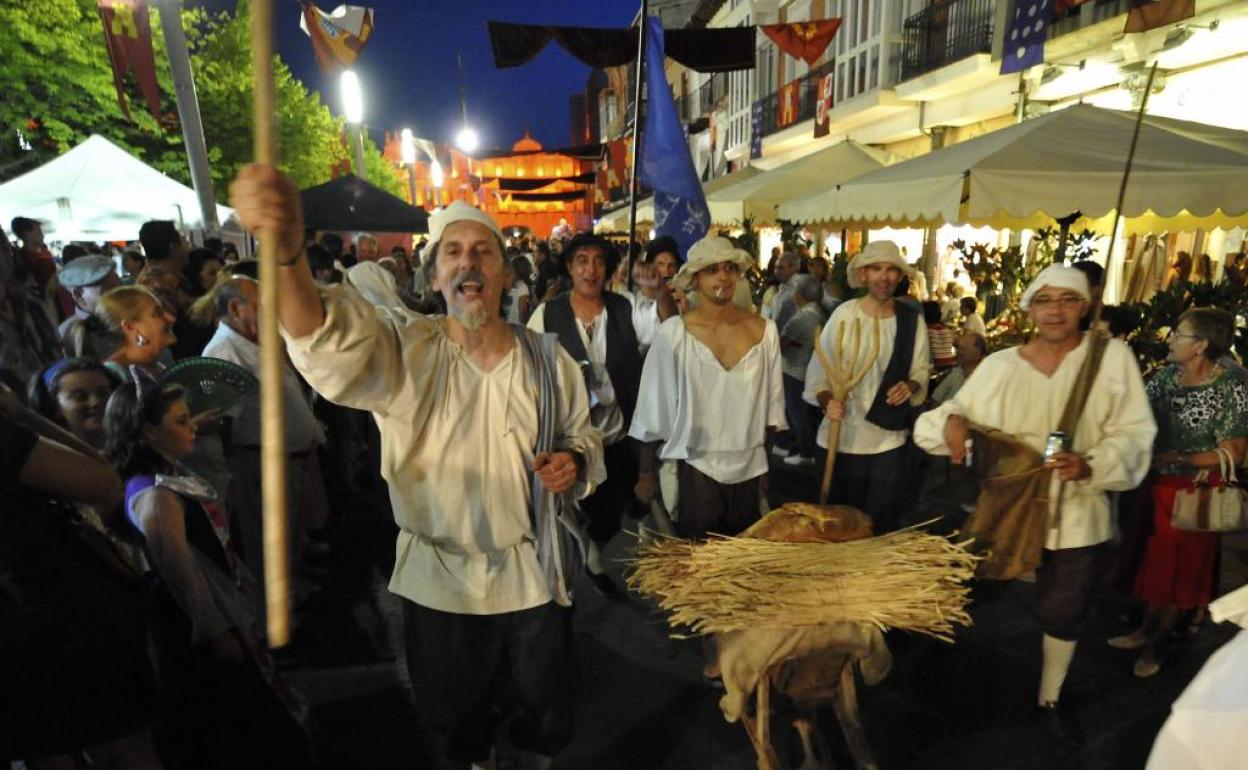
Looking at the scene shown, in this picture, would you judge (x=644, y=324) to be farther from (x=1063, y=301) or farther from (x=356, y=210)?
(x=356, y=210)

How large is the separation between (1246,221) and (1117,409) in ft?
15.9

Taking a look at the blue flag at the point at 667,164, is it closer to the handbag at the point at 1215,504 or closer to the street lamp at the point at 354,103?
the handbag at the point at 1215,504

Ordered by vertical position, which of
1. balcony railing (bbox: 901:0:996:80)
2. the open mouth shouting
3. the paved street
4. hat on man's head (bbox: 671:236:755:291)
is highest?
balcony railing (bbox: 901:0:996:80)

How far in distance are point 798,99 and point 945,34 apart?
7.16 m

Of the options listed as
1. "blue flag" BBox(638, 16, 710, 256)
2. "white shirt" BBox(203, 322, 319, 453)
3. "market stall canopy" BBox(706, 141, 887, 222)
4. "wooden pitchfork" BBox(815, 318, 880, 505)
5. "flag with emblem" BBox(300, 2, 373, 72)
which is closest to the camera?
"wooden pitchfork" BBox(815, 318, 880, 505)

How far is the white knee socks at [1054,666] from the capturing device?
10.1ft

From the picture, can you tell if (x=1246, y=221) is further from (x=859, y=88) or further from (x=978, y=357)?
(x=859, y=88)

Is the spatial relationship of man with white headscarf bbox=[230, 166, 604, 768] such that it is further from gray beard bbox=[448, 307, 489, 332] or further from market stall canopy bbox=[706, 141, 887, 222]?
market stall canopy bbox=[706, 141, 887, 222]

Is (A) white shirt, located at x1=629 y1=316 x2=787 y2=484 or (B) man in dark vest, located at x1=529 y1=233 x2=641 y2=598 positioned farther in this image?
(B) man in dark vest, located at x1=529 y1=233 x2=641 y2=598

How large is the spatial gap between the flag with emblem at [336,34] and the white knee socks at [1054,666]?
15.4 m

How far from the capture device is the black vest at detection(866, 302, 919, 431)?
3863 millimetres

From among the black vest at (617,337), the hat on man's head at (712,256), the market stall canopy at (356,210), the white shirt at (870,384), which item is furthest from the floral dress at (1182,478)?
the market stall canopy at (356,210)

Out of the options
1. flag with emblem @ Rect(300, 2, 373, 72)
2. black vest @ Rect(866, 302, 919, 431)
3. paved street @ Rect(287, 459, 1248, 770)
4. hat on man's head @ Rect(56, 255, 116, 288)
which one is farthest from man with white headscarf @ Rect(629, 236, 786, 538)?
flag with emblem @ Rect(300, 2, 373, 72)

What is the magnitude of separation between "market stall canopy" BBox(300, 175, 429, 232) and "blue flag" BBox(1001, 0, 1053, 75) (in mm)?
9234
